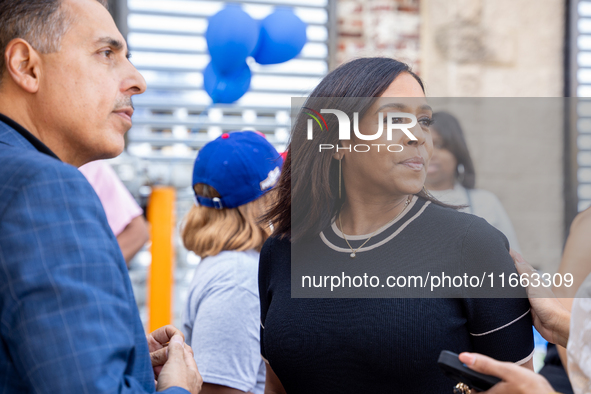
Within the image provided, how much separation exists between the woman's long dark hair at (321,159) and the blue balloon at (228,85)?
1199 mm

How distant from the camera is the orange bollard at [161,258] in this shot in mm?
3080

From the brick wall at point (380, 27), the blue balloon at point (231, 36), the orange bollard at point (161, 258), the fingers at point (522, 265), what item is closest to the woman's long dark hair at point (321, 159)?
the fingers at point (522, 265)

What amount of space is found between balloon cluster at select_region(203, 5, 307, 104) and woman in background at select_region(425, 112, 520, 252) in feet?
3.64

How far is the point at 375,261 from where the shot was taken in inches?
45.8

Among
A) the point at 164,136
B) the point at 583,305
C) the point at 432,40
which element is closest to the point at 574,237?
the point at 583,305

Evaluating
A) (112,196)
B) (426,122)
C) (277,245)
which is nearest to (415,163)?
(426,122)

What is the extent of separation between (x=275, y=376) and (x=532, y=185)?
0.84 m

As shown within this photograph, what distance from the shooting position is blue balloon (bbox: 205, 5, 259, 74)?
2.42m

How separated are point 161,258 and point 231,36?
1.39m

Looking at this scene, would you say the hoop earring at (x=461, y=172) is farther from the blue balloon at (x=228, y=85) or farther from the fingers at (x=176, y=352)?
the blue balloon at (x=228, y=85)

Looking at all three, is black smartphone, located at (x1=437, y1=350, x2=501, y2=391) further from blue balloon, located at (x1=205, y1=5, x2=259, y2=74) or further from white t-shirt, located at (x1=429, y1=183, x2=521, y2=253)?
blue balloon, located at (x1=205, y1=5, x2=259, y2=74)

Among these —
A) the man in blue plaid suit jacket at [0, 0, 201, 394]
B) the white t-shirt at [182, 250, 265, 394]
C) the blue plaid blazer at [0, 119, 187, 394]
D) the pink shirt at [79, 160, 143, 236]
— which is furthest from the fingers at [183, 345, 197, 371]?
the pink shirt at [79, 160, 143, 236]

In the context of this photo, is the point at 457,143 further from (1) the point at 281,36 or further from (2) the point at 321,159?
(1) the point at 281,36

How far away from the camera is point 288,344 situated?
4.15ft
